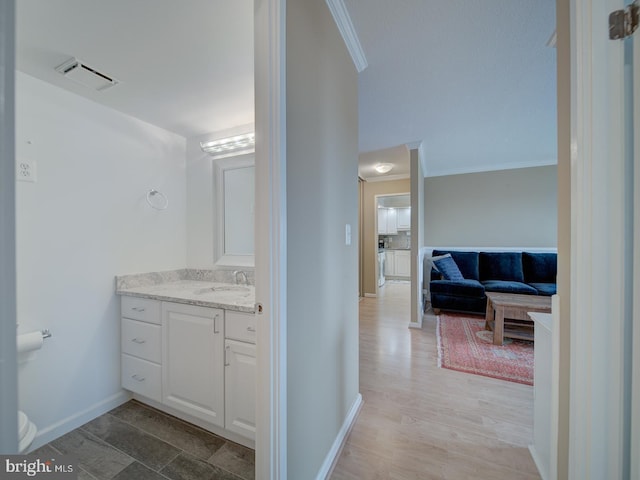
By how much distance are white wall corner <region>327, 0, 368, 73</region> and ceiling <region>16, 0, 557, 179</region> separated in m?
0.03

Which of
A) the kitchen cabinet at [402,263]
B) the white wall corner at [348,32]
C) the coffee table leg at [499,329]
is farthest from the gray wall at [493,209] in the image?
the white wall corner at [348,32]

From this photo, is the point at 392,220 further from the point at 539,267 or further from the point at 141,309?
the point at 141,309

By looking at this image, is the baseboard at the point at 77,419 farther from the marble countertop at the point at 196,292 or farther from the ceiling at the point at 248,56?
the ceiling at the point at 248,56

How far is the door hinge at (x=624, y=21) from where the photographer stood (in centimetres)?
65

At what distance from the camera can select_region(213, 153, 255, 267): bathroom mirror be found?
229cm

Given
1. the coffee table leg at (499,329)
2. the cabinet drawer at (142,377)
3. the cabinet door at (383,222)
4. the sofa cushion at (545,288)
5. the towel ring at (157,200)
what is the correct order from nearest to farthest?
1. the cabinet drawer at (142,377)
2. the towel ring at (157,200)
3. the coffee table leg at (499,329)
4. the sofa cushion at (545,288)
5. the cabinet door at (383,222)

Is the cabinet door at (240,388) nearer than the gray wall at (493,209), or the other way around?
the cabinet door at (240,388)

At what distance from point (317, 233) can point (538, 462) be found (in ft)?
5.46

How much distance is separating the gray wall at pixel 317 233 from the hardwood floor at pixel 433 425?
0.23 m

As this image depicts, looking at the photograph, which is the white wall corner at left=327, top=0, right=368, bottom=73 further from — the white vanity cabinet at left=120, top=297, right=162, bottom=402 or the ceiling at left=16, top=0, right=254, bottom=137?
the white vanity cabinet at left=120, top=297, right=162, bottom=402

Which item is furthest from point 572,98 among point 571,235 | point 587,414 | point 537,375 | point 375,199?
point 375,199

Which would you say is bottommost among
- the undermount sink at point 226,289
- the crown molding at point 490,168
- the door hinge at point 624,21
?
the undermount sink at point 226,289

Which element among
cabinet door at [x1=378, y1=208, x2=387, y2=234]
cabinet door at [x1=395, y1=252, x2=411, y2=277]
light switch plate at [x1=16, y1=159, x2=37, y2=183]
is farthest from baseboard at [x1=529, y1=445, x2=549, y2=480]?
cabinet door at [x1=378, y1=208, x2=387, y2=234]

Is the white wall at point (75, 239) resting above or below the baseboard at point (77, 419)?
above
